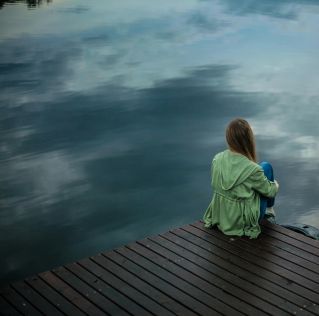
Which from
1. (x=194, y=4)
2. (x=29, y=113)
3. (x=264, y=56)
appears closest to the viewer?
(x=29, y=113)

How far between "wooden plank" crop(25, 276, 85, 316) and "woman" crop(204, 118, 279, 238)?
1.69 m

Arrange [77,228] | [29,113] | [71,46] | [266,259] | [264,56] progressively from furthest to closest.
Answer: [264,56] → [71,46] → [29,113] → [77,228] → [266,259]

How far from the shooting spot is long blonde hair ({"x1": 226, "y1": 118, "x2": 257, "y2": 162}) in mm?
4461

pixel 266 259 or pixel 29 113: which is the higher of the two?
pixel 266 259

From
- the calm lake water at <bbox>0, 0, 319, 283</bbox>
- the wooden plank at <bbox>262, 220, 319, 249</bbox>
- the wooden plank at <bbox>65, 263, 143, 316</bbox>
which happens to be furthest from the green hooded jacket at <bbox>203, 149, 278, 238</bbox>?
the calm lake water at <bbox>0, 0, 319, 283</bbox>

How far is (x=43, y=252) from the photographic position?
23.8 ft

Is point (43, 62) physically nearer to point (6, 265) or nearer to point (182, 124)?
point (182, 124)

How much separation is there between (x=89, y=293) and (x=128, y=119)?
9238 mm

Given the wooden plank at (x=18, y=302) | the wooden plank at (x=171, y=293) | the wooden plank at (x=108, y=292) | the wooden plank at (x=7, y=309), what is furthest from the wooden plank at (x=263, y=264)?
the wooden plank at (x=7, y=309)

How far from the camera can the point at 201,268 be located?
4227 millimetres

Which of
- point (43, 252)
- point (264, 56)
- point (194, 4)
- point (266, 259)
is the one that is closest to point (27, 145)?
point (43, 252)

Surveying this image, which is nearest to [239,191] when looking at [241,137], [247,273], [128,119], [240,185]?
[240,185]

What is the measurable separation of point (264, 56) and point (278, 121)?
24.2ft

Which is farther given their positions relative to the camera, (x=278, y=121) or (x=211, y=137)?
A: (x=278, y=121)
